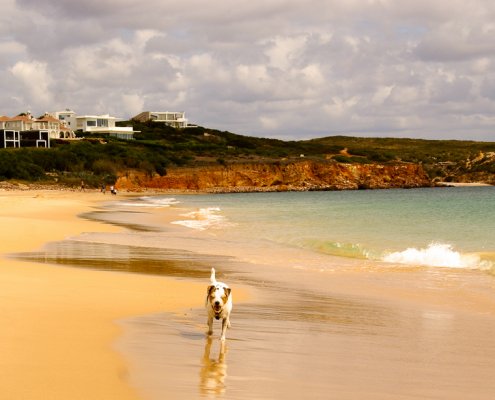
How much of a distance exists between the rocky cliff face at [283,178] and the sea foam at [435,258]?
208 feet

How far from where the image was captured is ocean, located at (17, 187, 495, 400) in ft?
20.3

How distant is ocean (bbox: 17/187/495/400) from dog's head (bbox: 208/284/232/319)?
38 cm

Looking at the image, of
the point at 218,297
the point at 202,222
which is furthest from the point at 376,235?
the point at 218,297

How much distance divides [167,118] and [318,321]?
436 feet

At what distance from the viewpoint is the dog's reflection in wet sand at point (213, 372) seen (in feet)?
19.1

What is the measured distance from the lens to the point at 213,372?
642 centimetres

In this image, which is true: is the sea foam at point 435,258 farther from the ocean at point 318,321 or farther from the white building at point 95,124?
the white building at point 95,124

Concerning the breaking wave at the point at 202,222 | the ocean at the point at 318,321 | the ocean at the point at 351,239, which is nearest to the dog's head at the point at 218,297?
the ocean at the point at 318,321

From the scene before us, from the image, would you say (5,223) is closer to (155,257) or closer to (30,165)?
(155,257)

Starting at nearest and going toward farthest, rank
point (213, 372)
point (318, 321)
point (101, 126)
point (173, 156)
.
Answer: point (213, 372) < point (318, 321) < point (173, 156) < point (101, 126)

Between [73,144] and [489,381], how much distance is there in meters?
82.3

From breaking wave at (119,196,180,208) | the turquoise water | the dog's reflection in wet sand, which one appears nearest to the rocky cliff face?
breaking wave at (119,196,180,208)

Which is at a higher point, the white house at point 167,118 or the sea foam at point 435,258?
the white house at point 167,118

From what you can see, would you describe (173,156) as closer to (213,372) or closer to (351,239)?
(351,239)
